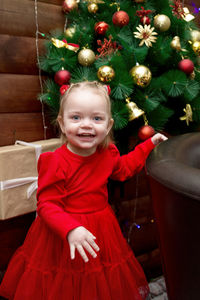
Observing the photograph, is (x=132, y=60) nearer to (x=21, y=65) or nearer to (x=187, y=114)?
(x=187, y=114)

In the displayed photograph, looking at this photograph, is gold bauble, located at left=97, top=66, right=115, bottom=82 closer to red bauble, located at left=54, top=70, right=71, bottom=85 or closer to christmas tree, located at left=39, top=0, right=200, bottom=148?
christmas tree, located at left=39, top=0, right=200, bottom=148

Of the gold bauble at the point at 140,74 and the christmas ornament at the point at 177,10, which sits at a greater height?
the christmas ornament at the point at 177,10

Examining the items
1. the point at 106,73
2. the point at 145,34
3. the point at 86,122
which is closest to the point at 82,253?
the point at 86,122

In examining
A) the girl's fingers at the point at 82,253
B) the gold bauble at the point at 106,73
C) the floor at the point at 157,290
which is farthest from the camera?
the floor at the point at 157,290

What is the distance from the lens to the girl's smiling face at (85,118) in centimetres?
97

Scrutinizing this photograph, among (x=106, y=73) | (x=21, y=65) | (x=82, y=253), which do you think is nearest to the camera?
(x=82, y=253)

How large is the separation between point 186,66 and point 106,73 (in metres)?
0.38

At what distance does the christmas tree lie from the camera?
3.88 feet

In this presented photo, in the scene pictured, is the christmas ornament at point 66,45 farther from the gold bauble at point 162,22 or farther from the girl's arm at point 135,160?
the girl's arm at point 135,160

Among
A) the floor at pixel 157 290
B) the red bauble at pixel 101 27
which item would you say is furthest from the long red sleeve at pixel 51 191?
the floor at pixel 157 290

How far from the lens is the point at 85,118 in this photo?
0.98m

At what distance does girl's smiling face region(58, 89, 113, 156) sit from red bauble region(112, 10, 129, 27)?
413mm

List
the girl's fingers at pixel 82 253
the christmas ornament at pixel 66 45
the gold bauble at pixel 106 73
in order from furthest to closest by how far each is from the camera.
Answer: the christmas ornament at pixel 66 45
the gold bauble at pixel 106 73
the girl's fingers at pixel 82 253

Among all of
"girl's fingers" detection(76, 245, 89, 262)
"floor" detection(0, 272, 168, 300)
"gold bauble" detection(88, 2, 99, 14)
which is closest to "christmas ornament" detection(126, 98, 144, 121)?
"gold bauble" detection(88, 2, 99, 14)
